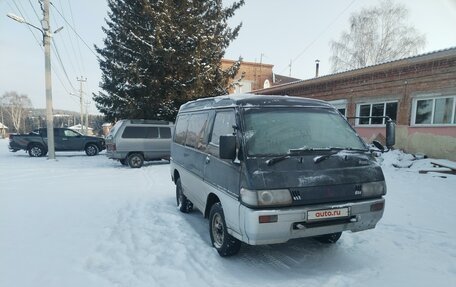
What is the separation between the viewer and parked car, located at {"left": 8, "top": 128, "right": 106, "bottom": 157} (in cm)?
1688

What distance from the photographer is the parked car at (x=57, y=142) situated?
16875 mm

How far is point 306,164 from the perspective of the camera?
133 inches

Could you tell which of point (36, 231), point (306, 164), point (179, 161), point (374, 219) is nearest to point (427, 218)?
point (374, 219)

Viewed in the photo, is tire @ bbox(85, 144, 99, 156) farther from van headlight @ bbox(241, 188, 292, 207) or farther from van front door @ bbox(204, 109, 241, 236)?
van headlight @ bbox(241, 188, 292, 207)

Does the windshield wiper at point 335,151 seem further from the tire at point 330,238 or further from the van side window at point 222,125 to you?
the tire at point 330,238

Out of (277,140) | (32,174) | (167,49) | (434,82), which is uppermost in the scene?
(167,49)

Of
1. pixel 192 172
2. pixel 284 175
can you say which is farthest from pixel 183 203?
pixel 284 175

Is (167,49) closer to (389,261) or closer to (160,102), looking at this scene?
(160,102)

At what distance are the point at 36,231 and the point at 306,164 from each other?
449cm

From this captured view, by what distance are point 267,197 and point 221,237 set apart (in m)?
1.27

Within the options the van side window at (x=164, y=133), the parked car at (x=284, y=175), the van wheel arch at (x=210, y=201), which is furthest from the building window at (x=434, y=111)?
the van side window at (x=164, y=133)

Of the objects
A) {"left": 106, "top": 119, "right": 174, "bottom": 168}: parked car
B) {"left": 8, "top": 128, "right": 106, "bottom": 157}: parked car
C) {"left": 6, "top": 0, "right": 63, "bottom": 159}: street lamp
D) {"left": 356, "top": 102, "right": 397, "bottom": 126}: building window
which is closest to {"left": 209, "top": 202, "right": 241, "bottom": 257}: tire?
{"left": 106, "top": 119, "right": 174, "bottom": 168}: parked car

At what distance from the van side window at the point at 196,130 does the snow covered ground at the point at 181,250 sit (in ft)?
4.98

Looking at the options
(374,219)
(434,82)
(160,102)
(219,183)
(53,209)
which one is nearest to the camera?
(374,219)
